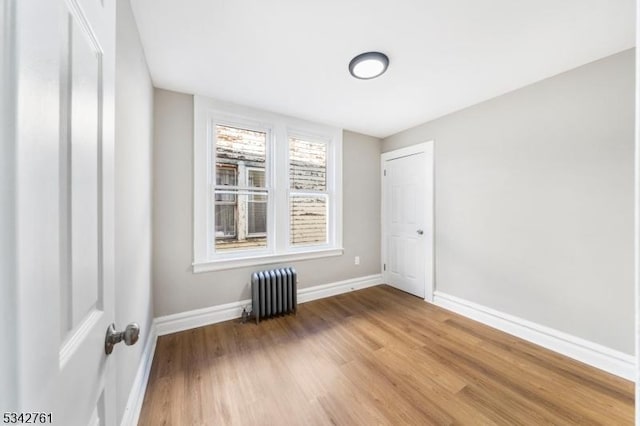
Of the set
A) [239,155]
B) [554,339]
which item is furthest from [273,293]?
[554,339]

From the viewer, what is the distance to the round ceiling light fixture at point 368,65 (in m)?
1.79

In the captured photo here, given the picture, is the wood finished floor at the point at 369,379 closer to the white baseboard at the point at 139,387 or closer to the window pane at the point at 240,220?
the white baseboard at the point at 139,387

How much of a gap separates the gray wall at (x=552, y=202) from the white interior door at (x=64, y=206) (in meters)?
2.99

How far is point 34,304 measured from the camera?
33 cm

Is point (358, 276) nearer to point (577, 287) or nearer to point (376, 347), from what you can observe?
point (376, 347)

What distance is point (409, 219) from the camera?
3330mm

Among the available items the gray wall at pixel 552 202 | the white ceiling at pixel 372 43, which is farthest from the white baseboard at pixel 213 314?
the white ceiling at pixel 372 43

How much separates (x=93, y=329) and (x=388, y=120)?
10.6ft

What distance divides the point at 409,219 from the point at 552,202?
1.50 metres

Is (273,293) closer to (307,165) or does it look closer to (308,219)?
(308,219)

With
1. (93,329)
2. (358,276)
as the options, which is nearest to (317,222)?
(358,276)

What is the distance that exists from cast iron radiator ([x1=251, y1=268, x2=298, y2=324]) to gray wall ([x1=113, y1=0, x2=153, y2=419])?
0.97m

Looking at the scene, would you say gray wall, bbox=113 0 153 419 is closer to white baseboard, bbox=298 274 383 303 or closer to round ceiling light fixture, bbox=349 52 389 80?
round ceiling light fixture, bbox=349 52 389 80

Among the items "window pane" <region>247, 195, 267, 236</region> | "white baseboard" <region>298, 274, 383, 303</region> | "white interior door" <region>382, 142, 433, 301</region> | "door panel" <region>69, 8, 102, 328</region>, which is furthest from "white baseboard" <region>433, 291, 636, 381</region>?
"door panel" <region>69, 8, 102, 328</region>
